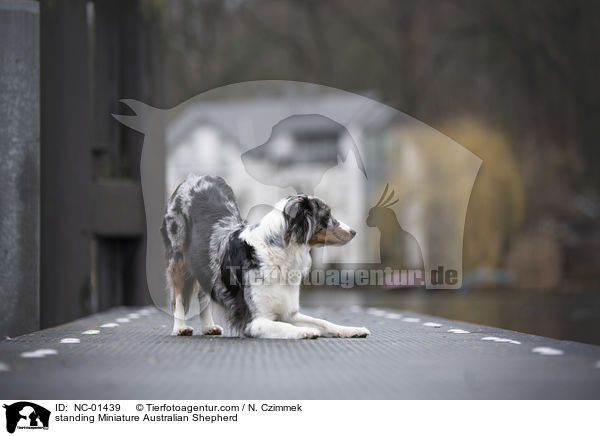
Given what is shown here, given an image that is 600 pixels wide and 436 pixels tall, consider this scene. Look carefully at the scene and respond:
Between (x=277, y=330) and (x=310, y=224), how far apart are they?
712 millimetres

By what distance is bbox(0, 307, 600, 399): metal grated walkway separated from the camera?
12.2 feet

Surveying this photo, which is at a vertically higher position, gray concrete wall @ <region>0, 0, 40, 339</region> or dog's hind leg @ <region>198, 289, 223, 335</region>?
gray concrete wall @ <region>0, 0, 40, 339</region>

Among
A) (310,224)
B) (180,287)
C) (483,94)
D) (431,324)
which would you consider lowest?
(431,324)

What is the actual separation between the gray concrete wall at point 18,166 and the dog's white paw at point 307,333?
1825mm

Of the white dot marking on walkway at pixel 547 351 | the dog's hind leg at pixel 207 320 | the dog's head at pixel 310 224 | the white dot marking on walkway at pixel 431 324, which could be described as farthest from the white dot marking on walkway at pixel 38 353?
the white dot marking on walkway at pixel 431 324

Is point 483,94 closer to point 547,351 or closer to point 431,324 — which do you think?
point 431,324

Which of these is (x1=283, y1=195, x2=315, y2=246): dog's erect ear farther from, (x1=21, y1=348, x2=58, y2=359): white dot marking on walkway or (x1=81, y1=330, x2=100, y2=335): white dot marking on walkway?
(x1=21, y1=348, x2=58, y2=359): white dot marking on walkway

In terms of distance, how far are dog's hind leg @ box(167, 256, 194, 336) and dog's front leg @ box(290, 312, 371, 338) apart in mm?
769

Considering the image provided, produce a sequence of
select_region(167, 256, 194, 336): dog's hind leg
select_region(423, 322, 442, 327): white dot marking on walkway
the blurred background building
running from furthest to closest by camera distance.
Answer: the blurred background building, select_region(423, 322, 442, 327): white dot marking on walkway, select_region(167, 256, 194, 336): dog's hind leg

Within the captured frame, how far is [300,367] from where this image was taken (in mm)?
4328

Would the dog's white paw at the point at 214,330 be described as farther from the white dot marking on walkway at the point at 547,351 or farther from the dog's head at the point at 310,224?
the white dot marking on walkway at the point at 547,351

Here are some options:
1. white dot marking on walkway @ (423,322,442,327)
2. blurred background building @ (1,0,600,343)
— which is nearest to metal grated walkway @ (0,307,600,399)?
white dot marking on walkway @ (423,322,442,327)
